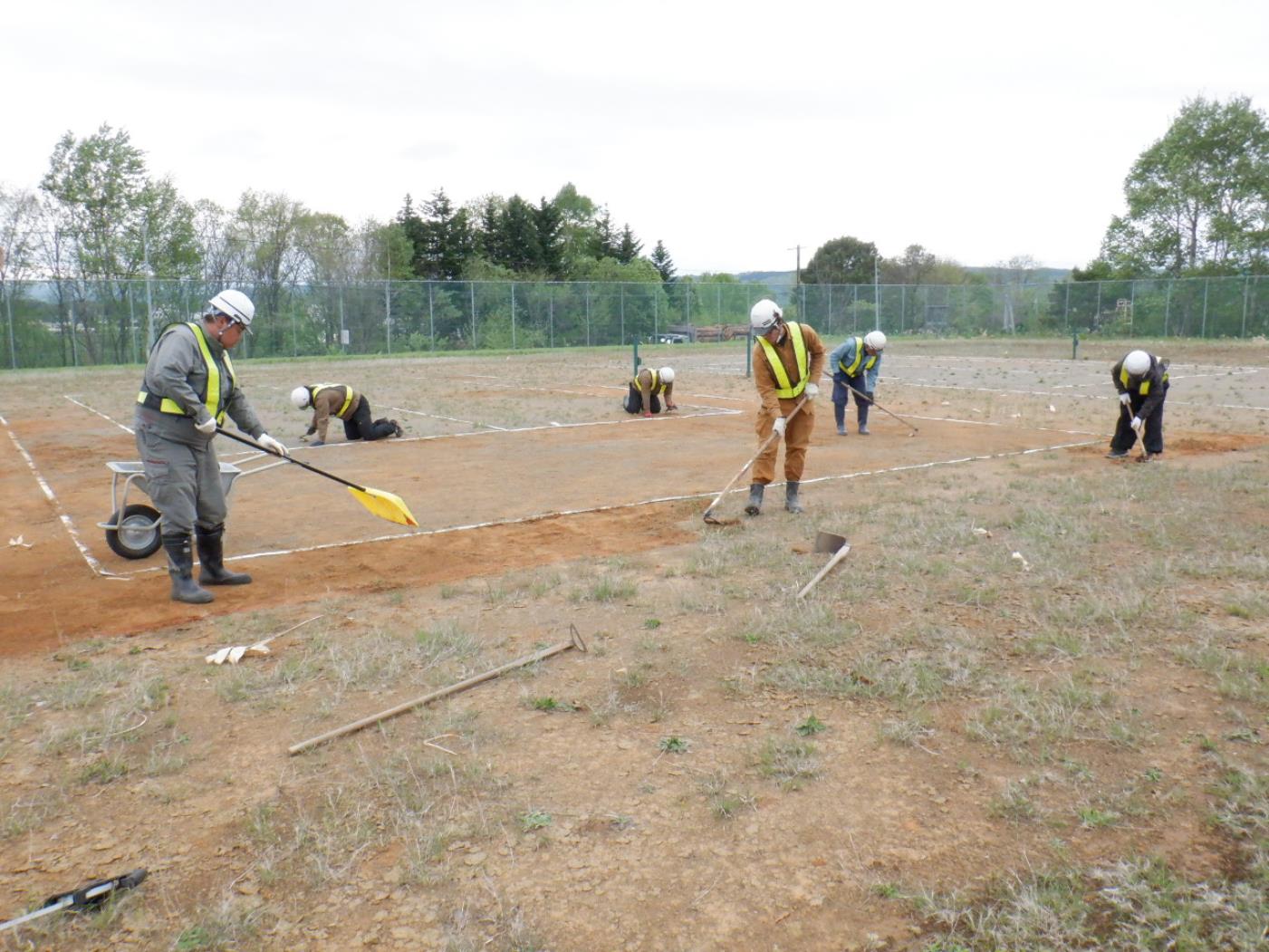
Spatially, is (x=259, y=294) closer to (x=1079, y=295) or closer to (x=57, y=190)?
(x=57, y=190)

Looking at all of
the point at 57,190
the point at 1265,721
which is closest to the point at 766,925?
the point at 1265,721

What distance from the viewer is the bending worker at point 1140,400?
34.1 ft

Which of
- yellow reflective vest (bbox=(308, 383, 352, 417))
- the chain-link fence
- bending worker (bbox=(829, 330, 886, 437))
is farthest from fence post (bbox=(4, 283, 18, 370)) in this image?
bending worker (bbox=(829, 330, 886, 437))

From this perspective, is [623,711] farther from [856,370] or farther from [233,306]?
[856,370]

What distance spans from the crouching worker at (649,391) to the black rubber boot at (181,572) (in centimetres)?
997

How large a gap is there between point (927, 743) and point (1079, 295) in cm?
4297

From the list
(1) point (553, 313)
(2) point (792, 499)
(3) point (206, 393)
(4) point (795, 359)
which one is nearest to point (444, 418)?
(4) point (795, 359)

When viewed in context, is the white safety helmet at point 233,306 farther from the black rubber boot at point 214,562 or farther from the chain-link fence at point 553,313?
the chain-link fence at point 553,313

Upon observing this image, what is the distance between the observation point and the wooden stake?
398 cm

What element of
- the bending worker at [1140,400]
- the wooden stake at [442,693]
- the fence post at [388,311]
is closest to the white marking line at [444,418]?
the bending worker at [1140,400]

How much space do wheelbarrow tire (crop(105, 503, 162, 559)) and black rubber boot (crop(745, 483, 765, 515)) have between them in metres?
4.50

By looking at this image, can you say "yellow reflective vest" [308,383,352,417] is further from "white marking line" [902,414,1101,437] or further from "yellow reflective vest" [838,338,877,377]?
"white marking line" [902,414,1101,437]

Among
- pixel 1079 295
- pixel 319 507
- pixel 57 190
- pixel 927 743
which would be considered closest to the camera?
pixel 927 743

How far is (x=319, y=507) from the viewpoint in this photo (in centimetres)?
866
